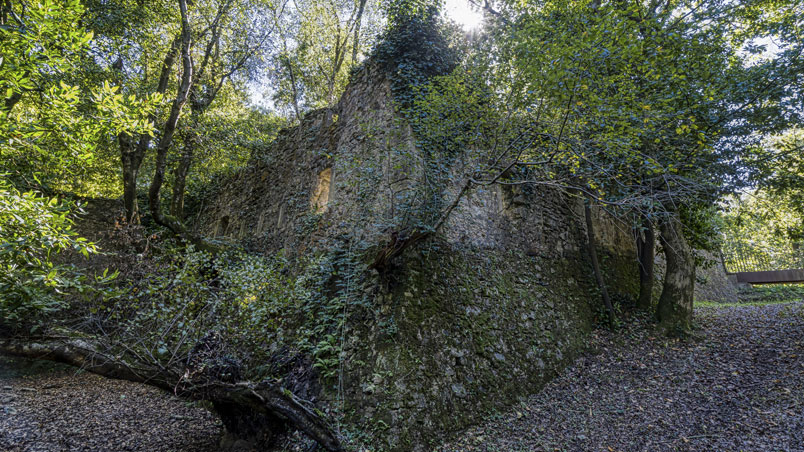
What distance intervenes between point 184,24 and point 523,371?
809 centimetres

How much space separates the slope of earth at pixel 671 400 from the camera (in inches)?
138

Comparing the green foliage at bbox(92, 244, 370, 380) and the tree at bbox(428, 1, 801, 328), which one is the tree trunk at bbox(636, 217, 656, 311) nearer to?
the tree at bbox(428, 1, 801, 328)

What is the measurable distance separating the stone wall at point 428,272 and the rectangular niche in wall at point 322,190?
2 centimetres

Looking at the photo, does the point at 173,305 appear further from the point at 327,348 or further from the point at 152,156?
the point at 152,156

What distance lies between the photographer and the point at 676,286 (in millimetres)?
6031

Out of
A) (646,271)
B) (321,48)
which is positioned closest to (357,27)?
(321,48)

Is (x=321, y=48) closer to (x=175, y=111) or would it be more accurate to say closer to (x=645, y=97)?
(x=175, y=111)

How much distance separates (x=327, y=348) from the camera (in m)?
4.09

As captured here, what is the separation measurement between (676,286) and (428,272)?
15.4 ft

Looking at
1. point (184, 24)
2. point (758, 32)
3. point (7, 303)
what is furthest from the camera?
point (184, 24)

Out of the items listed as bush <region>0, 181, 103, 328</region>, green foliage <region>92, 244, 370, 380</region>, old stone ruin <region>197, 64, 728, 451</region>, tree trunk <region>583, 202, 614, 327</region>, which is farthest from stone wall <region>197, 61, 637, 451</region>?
bush <region>0, 181, 103, 328</region>

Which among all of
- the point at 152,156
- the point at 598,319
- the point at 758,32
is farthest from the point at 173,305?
the point at 758,32

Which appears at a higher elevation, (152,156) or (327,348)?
(152,156)

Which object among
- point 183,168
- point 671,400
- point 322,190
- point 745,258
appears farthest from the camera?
point 745,258
